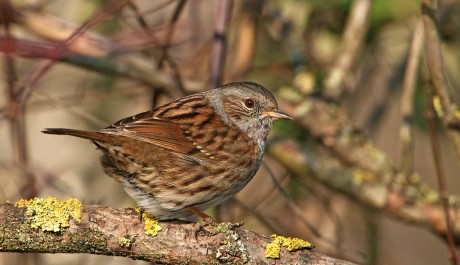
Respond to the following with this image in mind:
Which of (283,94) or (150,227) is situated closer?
(150,227)

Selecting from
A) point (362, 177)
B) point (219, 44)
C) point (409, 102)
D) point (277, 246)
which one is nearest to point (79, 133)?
point (277, 246)

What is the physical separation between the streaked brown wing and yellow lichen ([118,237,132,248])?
2.18 feet

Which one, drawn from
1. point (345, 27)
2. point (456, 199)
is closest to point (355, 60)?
point (345, 27)

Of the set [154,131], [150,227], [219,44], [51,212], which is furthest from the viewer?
[219,44]

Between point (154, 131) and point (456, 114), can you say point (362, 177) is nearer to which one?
point (456, 114)

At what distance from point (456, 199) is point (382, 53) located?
1.47 metres

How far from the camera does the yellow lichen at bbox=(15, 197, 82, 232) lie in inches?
123

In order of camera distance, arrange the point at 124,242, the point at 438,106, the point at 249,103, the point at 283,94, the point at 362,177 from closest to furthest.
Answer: the point at 124,242 → the point at 438,106 → the point at 249,103 → the point at 362,177 → the point at 283,94

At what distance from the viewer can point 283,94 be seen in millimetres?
5406

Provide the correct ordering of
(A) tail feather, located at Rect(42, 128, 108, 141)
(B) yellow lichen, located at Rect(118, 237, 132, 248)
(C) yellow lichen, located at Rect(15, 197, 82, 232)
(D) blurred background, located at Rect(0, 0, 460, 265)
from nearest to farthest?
(C) yellow lichen, located at Rect(15, 197, 82, 232) → (B) yellow lichen, located at Rect(118, 237, 132, 248) → (A) tail feather, located at Rect(42, 128, 108, 141) → (D) blurred background, located at Rect(0, 0, 460, 265)

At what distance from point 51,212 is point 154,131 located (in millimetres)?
912

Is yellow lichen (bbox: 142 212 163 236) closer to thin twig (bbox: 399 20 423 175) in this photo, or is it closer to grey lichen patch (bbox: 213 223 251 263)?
grey lichen patch (bbox: 213 223 251 263)

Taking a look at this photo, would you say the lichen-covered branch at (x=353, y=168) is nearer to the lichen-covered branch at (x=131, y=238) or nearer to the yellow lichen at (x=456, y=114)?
the yellow lichen at (x=456, y=114)

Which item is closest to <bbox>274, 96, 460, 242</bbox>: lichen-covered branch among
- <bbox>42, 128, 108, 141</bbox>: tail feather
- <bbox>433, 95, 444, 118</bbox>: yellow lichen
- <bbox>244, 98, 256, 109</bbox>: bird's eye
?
<bbox>244, 98, 256, 109</bbox>: bird's eye
